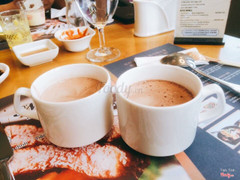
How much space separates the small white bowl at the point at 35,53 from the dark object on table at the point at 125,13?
519 millimetres

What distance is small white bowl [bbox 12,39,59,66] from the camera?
0.82m

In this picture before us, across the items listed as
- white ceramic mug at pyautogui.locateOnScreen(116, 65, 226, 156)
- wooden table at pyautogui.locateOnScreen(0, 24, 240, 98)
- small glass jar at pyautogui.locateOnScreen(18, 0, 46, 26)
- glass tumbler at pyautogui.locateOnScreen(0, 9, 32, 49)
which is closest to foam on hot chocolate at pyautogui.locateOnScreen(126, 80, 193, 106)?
white ceramic mug at pyautogui.locateOnScreen(116, 65, 226, 156)

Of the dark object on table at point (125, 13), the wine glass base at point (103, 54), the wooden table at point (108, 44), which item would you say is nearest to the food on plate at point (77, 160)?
the wooden table at point (108, 44)

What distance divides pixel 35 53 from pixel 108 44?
343 mm

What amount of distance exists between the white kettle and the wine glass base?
0.69 feet


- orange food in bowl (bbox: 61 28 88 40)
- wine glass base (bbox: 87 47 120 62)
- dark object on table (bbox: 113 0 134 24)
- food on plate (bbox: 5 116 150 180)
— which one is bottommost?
food on plate (bbox: 5 116 150 180)

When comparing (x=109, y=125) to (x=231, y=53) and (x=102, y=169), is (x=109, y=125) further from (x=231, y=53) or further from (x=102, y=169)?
(x=231, y=53)

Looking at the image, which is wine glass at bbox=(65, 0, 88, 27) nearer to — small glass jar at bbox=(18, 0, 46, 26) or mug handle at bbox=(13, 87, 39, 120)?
Answer: small glass jar at bbox=(18, 0, 46, 26)

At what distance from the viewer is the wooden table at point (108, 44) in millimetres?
779

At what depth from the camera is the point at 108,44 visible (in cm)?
103

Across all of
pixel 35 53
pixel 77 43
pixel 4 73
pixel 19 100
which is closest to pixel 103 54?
pixel 77 43

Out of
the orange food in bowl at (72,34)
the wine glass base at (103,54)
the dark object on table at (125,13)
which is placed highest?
the dark object on table at (125,13)

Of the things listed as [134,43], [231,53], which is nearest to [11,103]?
[134,43]

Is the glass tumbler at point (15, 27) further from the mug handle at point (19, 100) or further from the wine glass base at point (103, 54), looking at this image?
the mug handle at point (19, 100)
